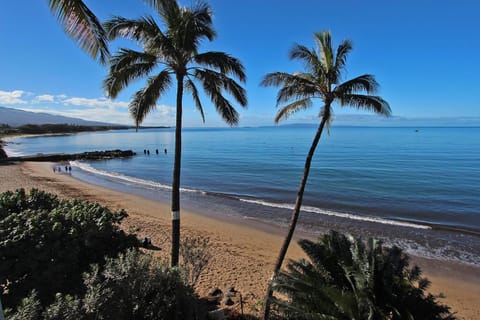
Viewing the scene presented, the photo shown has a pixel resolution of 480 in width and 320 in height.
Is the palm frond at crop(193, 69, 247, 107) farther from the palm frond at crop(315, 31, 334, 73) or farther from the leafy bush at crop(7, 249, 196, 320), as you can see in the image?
the leafy bush at crop(7, 249, 196, 320)

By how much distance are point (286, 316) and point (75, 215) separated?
4900 mm

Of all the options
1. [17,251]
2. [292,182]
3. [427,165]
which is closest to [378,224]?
[292,182]

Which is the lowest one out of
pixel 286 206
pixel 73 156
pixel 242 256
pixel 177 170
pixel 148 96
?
pixel 73 156

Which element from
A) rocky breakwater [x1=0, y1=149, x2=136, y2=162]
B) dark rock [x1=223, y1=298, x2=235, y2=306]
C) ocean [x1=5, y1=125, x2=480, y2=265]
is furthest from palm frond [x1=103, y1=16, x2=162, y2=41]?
rocky breakwater [x1=0, y1=149, x2=136, y2=162]

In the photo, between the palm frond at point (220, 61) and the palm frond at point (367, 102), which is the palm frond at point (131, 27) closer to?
the palm frond at point (220, 61)

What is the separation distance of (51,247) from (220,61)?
5839 mm

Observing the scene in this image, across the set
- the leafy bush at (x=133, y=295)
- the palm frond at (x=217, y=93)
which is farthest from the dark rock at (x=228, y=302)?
the palm frond at (x=217, y=93)

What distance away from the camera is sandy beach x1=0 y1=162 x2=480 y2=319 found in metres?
9.24

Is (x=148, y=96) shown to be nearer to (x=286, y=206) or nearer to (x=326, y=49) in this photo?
(x=326, y=49)

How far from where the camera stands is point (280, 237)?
14.6 meters

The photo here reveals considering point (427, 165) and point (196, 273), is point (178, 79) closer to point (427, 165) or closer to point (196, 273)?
point (196, 273)

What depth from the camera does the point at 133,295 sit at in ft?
15.1

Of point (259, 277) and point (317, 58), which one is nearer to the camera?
point (317, 58)

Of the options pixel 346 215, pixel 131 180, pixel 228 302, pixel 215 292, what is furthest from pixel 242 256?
pixel 131 180
